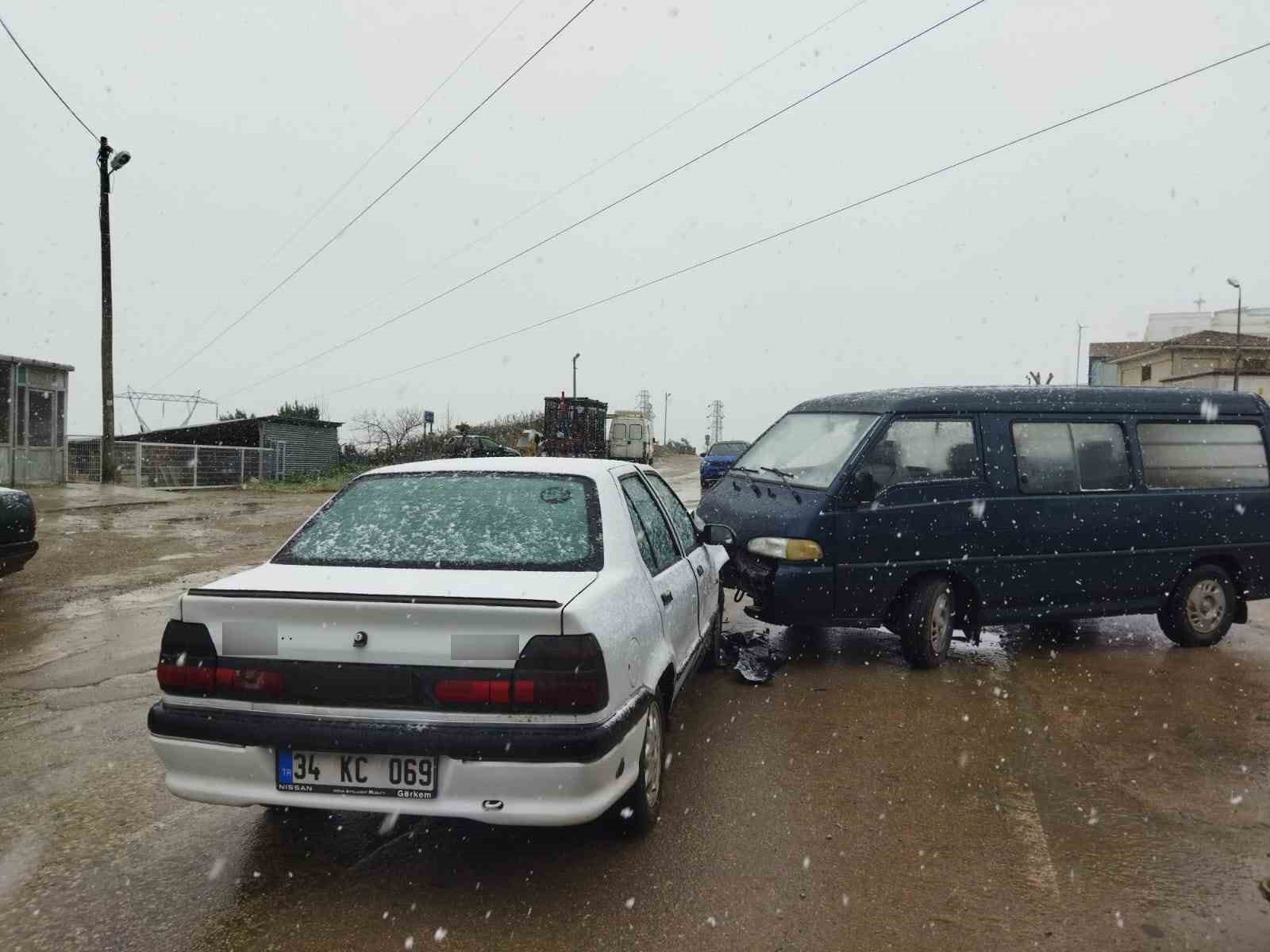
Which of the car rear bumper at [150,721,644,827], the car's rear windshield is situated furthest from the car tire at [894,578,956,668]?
the car rear bumper at [150,721,644,827]

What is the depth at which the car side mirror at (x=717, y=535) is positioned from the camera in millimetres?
5070

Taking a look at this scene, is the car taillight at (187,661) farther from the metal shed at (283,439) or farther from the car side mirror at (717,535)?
the metal shed at (283,439)

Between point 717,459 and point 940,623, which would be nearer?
point 940,623

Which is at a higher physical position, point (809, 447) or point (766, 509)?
point (809, 447)

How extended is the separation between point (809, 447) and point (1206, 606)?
136 inches

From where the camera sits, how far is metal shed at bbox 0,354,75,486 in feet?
67.6

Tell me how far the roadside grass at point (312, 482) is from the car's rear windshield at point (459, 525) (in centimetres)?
1906

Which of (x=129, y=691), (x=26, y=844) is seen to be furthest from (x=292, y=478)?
(x=26, y=844)

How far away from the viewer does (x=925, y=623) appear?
19.0 ft

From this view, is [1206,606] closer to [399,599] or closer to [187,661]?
[399,599]

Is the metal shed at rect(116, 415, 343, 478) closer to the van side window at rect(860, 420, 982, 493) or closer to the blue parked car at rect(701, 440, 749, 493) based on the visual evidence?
the blue parked car at rect(701, 440, 749, 493)

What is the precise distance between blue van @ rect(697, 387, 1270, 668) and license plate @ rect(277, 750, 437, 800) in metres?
2.74

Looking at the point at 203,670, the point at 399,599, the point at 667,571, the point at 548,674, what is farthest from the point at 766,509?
the point at 203,670

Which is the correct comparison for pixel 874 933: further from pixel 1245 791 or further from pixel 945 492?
pixel 945 492
